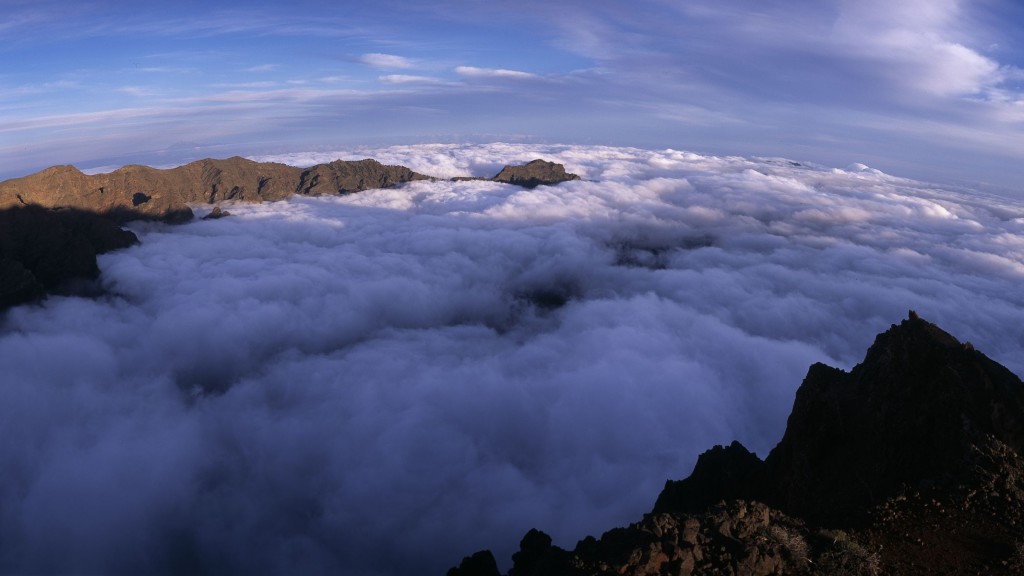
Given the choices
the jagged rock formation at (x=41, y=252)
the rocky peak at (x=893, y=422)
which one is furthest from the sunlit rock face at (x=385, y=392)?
the rocky peak at (x=893, y=422)

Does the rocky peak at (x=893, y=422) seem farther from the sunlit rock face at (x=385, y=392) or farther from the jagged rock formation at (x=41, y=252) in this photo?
the jagged rock formation at (x=41, y=252)

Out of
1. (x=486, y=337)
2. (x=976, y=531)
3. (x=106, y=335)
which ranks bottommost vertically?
(x=486, y=337)

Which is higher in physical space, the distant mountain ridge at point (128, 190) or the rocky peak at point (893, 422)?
the distant mountain ridge at point (128, 190)

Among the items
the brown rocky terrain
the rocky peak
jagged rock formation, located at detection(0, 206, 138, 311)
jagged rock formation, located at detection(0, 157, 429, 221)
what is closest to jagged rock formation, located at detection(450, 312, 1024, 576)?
the rocky peak

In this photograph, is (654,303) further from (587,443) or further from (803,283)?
(587,443)

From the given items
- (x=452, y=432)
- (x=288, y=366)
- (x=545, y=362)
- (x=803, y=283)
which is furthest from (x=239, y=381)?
(x=803, y=283)

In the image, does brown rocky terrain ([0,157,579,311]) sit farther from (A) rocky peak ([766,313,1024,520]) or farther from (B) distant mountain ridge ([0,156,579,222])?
(A) rocky peak ([766,313,1024,520])
